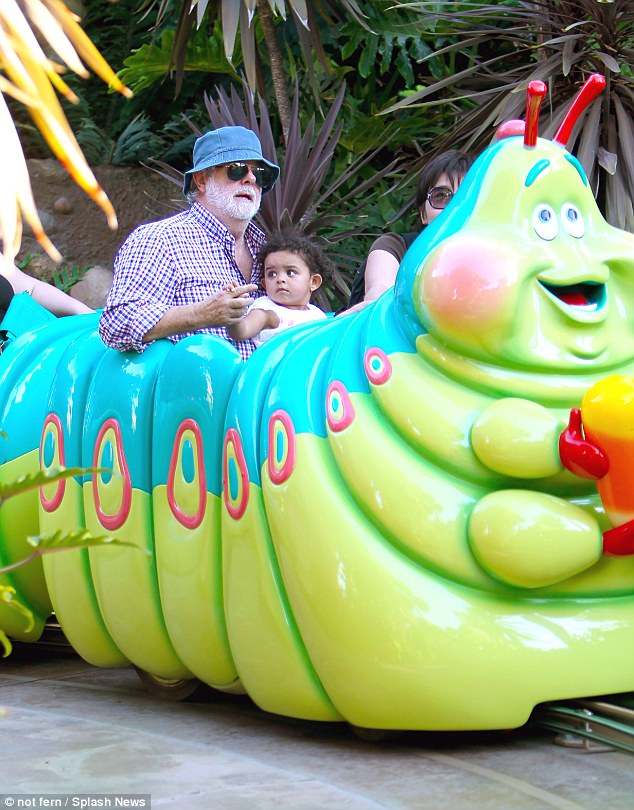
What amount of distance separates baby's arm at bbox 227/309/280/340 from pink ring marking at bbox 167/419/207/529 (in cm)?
38

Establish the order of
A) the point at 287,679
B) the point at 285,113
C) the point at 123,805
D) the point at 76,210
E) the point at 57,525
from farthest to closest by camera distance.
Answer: the point at 76,210 < the point at 285,113 < the point at 57,525 < the point at 287,679 < the point at 123,805

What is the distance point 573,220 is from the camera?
3.25 meters

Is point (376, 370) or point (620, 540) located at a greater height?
point (376, 370)

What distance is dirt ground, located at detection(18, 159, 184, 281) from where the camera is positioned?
407 inches

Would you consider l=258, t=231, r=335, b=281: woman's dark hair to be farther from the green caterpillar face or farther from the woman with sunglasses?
the green caterpillar face

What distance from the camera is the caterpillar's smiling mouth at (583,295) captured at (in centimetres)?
320

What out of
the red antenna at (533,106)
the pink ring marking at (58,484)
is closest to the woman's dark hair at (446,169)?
the red antenna at (533,106)

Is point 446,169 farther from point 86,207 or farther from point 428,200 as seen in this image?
point 86,207

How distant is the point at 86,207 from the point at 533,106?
771cm

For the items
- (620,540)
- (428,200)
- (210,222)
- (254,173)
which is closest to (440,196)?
(428,200)

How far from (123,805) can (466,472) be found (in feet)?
3.78

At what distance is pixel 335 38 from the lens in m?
9.29

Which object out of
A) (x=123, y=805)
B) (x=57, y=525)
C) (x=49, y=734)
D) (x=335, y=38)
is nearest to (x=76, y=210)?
(x=335, y=38)

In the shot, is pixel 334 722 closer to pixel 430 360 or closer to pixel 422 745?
pixel 422 745
